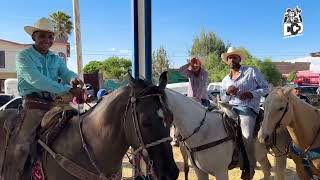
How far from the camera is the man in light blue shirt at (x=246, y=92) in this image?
6309 mm

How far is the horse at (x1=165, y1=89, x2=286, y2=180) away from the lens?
567cm

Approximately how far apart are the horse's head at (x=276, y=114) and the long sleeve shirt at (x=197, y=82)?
1.70 m

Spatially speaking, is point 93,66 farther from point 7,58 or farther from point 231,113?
point 231,113

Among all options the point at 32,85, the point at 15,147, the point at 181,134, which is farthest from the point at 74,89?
the point at 181,134

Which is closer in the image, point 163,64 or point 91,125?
point 91,125

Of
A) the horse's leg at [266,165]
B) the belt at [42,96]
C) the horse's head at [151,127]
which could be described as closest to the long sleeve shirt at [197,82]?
the horse's leg at [266,165]

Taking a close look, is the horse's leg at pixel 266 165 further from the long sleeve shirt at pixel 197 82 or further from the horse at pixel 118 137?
the horse at pixel 118 137

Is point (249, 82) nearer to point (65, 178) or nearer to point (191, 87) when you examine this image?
point (191, 87)

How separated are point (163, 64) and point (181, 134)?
4551 cm

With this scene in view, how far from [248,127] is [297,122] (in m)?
0.79

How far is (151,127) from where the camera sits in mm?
3051

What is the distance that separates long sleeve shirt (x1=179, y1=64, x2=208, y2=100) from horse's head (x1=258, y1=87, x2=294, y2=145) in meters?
1.70

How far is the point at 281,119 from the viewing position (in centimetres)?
563

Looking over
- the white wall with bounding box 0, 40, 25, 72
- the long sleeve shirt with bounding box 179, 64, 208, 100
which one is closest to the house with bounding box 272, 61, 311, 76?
the white wall with bounding box 0, 40, 25, 72
